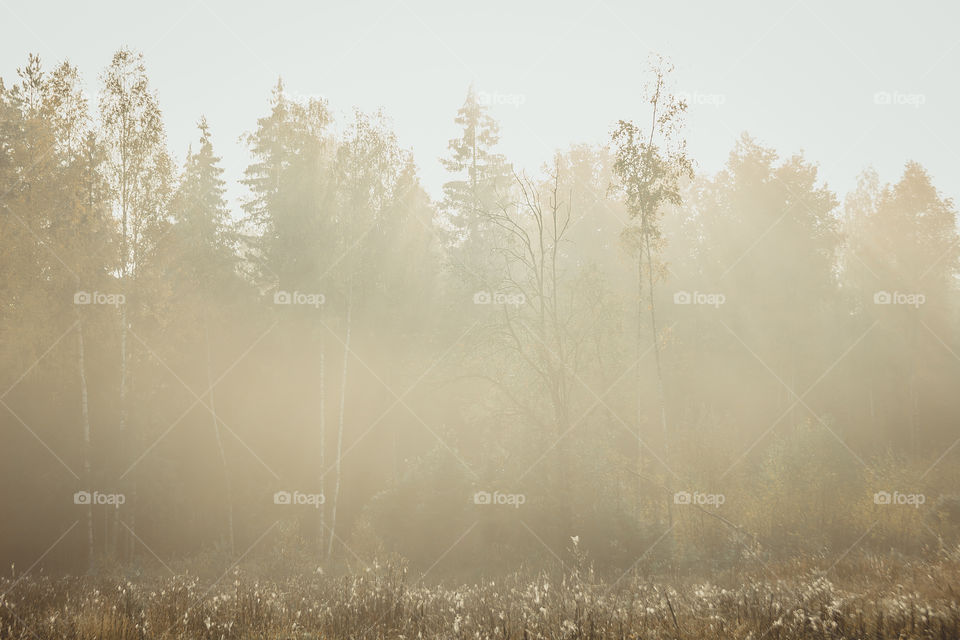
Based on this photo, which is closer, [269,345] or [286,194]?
[286,194]

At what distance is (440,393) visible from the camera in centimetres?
2725

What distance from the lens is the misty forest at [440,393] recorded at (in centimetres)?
1130

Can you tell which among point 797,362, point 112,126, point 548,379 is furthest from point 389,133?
point 797,362

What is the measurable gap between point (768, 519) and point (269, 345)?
21.2 meters

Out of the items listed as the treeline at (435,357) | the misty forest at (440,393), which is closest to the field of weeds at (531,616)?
the misty forest at (440,393)

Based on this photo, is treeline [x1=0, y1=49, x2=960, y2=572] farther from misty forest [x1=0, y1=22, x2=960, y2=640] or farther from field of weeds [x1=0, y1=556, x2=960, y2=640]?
field of weeds [x1=0, y1=556, x2=960, y2=640]

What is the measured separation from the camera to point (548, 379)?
58.4ft

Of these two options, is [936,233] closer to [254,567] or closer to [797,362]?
[797,362]

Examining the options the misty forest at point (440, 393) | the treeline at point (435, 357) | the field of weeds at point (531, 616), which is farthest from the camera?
the treeline at point (435, 357)

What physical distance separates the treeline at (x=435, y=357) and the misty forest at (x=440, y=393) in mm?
129

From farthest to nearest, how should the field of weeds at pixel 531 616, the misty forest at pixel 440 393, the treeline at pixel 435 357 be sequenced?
the treeline at pixel 435 357 → the misty forest at pixel 440 393 → the field of weeds at pixel 531 616

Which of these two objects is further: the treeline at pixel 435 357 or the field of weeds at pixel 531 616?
the treeline at pixel 435 357

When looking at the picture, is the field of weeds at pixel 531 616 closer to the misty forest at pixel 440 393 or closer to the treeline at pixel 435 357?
the misty forest at pixel 440 393

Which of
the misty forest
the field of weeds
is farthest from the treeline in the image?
the field of weeds
